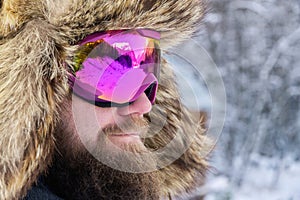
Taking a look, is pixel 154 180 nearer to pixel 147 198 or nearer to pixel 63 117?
pixel 147 198

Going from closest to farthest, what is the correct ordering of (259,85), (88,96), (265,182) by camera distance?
(88,96) → (265,182) → (259,85)


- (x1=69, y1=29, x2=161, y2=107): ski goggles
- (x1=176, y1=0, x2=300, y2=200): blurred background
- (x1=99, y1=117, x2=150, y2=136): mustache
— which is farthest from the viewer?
(x1=176, y1=0, x2=300, y2=200): blurred background

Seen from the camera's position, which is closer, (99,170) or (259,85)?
(99,170)

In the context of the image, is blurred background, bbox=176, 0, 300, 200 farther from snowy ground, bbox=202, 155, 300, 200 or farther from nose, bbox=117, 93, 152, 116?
nose, bbox=117, 93, 152, 116

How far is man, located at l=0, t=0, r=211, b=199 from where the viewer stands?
127 centimetres

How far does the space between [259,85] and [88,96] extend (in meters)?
5.38

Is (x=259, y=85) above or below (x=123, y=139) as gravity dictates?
above

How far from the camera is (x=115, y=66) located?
145cm

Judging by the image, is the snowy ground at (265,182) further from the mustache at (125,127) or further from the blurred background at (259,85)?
the mustache at (125,127)

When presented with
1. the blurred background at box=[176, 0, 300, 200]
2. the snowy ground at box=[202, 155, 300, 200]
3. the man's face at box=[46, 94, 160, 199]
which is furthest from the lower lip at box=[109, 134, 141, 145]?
the blurred background at box=[176, 0, 300, 200]

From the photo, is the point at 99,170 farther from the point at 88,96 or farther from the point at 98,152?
the point at 88,96

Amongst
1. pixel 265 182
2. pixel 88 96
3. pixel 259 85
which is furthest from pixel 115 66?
pixel 259 85

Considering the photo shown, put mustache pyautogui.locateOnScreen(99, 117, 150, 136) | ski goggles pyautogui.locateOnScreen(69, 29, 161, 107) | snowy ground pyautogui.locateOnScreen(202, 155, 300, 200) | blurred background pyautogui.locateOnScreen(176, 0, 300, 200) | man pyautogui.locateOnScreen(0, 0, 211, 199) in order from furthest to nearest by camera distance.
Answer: blurred background pyautogui.locateOnScreen(176, 0, 300, 200) → snowy ground pyautogui.locateOnScreen(202, 155, 300, 200) → mustache pyautogui.locateOnScreen(99, 117, 150, 136) → ski goggles pyautogui.locateOnScreen(69, 29, 161, 107) → man pyautogui.locateOnScreen(0, 0, 211, 199)

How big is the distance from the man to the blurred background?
482cm
